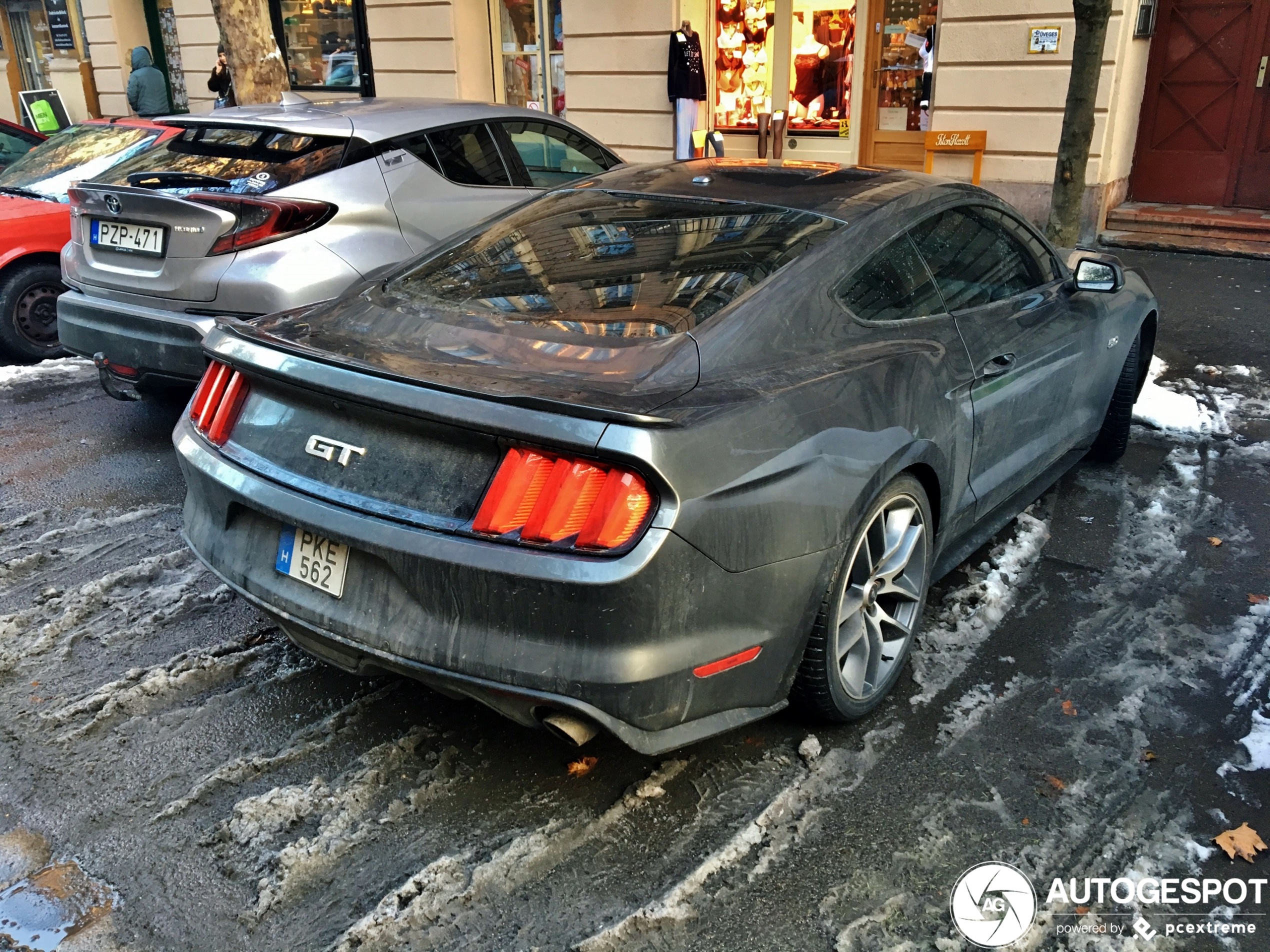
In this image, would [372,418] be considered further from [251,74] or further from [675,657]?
[251,74]

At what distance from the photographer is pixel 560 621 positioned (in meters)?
2.46

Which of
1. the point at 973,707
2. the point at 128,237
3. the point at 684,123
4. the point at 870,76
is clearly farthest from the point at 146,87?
the point at 973,707

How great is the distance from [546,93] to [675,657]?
14357 mm

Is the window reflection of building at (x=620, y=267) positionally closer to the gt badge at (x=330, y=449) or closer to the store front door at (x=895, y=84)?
the gt badge at (x=330, y=449)

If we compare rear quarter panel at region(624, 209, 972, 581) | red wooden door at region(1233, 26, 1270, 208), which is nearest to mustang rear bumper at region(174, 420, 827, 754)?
rear quarter panel at region(624, 209, 972, 581)

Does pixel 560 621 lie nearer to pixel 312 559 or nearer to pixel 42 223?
pixel 312 559

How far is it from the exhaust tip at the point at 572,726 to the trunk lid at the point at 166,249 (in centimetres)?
343

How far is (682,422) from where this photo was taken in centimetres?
248

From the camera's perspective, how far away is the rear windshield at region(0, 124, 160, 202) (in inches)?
302

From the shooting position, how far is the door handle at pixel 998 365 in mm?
3643

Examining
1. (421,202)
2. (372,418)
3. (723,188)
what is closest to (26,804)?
(372,418)

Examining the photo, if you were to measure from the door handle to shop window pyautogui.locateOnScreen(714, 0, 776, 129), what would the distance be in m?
10.7

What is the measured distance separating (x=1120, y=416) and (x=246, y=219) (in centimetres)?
430

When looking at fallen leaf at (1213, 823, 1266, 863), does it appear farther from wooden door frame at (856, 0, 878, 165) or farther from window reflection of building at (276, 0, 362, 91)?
window reflection of building at (276, 0, 362, 91)
